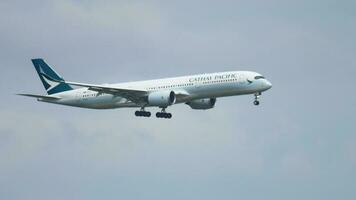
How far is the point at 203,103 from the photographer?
132m

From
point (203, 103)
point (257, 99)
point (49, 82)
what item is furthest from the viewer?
point (49, 82)

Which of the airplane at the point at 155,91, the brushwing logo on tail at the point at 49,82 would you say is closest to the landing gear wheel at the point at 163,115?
the airplane at the point at 155,91

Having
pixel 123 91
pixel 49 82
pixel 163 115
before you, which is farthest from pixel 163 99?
pixel 49 82

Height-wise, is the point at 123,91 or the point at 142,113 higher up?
the point at 123,91

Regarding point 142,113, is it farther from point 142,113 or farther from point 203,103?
point 203,103

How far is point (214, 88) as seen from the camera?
121312mm

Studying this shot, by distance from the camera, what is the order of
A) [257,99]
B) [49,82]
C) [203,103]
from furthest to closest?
1. [49,82]
2. [203,103]
3. [257,99]

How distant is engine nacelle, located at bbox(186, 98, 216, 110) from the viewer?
131500mm

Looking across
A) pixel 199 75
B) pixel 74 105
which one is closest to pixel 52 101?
pixel 74 105

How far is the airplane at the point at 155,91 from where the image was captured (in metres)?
122

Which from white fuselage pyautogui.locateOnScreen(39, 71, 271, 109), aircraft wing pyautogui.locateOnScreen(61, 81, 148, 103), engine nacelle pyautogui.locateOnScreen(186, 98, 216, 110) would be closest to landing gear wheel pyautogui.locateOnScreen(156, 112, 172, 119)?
white fuselage pyautogui.locateOnScreen(39, 71, 271, 109)

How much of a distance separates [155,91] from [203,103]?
731 cm

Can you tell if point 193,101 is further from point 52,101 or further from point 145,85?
point 52,101

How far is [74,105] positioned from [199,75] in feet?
59.7
